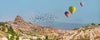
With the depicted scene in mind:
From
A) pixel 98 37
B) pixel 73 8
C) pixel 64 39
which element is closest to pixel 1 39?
pixel 64 39

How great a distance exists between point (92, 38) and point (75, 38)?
3764 mm

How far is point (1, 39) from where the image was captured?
60.9 m

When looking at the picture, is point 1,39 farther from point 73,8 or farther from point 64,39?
point 73,8

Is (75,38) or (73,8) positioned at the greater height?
(73,8)

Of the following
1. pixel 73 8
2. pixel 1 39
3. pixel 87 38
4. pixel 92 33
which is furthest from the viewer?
pixel 73 8

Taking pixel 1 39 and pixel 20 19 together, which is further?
pixel 20 19

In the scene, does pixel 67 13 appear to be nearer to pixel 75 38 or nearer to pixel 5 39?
pixel 75 38

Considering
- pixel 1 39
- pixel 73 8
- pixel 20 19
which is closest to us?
pixel 1 39

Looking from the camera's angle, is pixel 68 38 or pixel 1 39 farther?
pixel 68 38

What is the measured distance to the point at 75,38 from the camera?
76.9 metres

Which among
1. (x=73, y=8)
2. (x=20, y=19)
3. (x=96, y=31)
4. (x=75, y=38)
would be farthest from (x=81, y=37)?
Result: (x=20, y=19)

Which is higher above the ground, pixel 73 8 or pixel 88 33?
pixel 73 8

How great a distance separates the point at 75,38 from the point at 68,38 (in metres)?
1.99

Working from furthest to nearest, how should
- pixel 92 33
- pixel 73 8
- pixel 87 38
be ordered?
pixel 73 8 < pixel 92 33 < pixel 87 38
